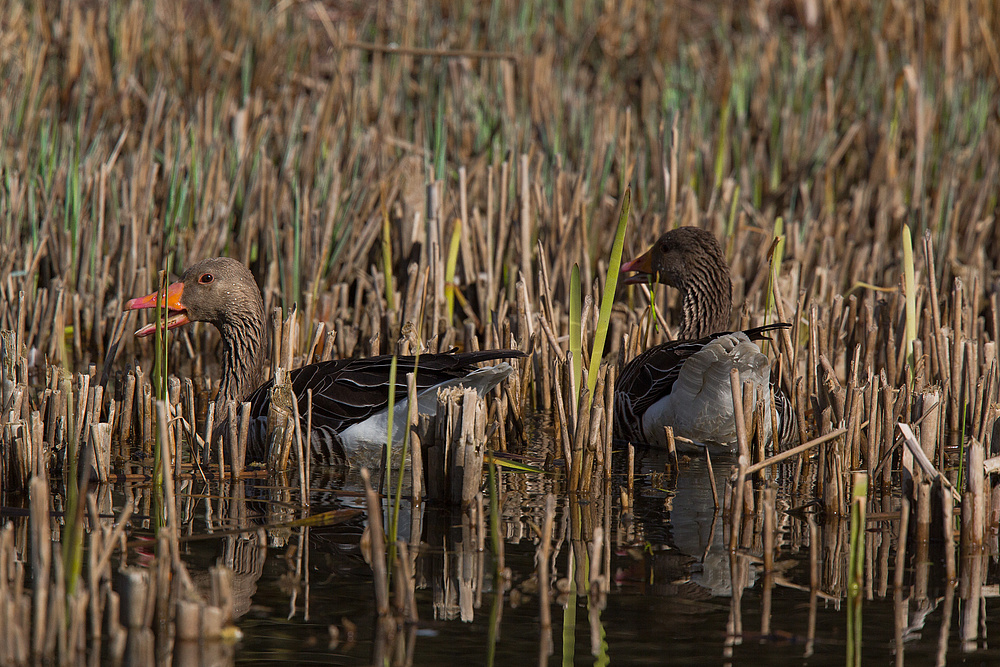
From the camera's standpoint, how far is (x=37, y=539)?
10.7ft

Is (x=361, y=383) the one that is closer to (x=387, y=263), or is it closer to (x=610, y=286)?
(x=610, y=286)

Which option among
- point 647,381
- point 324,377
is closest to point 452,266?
point 647,381

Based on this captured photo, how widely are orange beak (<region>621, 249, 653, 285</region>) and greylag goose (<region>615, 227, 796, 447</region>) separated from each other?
0.10m

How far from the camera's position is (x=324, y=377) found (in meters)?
5.42

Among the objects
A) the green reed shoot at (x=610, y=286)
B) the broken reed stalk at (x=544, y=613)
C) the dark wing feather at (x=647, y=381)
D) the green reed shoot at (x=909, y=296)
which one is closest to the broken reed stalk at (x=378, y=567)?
the broken reed stalk at (x=544, y=613)

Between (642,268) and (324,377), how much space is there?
2396 millimetres

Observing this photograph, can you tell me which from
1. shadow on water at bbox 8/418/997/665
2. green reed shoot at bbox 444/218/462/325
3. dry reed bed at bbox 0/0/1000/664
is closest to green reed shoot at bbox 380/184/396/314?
dry reed bed at bbox 0/0/1000/664

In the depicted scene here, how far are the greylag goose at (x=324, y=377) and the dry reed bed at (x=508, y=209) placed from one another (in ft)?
0.76

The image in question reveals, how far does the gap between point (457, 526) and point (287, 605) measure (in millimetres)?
955

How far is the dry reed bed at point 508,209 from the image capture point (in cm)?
509

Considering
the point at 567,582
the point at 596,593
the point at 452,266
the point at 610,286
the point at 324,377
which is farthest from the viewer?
the point at 452,266

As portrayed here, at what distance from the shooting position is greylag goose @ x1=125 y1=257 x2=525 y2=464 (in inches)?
205

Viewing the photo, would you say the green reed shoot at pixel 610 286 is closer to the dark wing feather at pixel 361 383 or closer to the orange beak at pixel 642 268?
the dark wing feather at pixel 361 383

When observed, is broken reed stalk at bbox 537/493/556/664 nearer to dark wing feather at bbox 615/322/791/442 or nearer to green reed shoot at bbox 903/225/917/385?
dark wing feather at bbox 615/322/791/442
